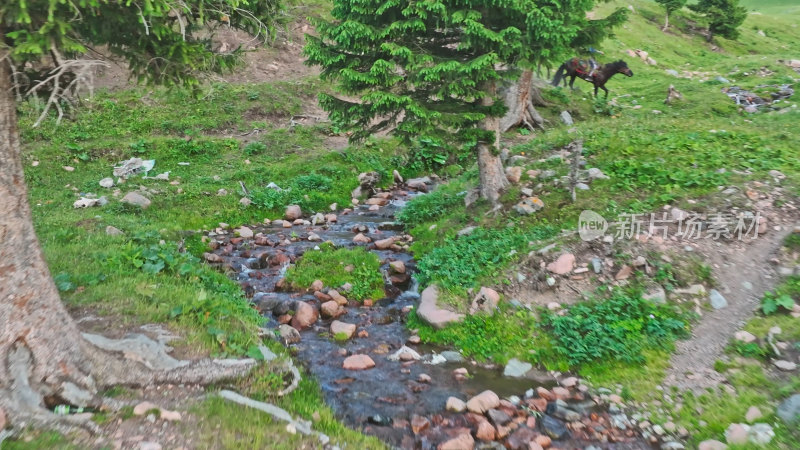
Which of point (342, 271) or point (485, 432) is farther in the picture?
point (342, 271)

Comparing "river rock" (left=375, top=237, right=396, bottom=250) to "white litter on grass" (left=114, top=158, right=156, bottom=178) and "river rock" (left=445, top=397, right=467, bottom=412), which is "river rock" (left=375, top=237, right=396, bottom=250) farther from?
"white litter on grass" (left=114, top=158, right=156, bottom=178)

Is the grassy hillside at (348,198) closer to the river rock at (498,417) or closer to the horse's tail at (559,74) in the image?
the horse's tail at (559,74)

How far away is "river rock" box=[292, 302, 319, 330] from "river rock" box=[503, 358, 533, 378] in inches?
160

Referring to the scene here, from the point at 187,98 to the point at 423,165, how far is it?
509 inches

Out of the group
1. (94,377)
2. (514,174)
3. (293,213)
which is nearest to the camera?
(94,377)

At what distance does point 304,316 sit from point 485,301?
3.74 m

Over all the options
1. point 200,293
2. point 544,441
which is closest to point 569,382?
point 544,441

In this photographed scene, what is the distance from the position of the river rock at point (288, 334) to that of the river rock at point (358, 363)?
1.28m

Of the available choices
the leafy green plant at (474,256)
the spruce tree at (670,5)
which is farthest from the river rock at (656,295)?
the spruce tree at (670,5)

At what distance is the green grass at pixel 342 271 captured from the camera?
11.3 metres

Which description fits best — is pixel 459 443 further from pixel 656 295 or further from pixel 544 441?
pixel 656 295

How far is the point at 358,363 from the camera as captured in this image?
848 centimetres

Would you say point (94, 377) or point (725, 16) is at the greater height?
point (94, 377)

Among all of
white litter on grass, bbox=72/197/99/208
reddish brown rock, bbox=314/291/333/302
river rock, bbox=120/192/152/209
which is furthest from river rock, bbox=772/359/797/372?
white litter on grass, bbox=72/197/99/208
